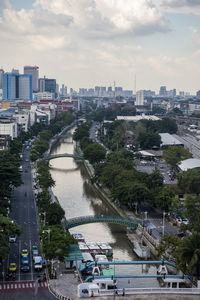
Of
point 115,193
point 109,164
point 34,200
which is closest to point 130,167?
point 109,164

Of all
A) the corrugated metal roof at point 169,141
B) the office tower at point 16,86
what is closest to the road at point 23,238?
the corrugated metal roof at point 169,141

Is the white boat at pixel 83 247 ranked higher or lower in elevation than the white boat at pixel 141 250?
higher

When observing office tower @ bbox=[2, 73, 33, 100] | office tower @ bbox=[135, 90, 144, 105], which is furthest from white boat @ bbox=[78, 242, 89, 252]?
office tower @ bbox=[135, 90, 144, 105]

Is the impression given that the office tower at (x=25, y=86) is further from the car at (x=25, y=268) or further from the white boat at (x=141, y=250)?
the car at (x=25, y=268)

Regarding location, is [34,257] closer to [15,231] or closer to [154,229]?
[15,231]

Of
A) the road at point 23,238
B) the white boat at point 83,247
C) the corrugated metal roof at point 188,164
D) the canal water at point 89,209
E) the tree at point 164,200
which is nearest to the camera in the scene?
the road at point 23,238

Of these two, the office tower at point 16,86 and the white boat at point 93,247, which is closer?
the white boat at point 93,247

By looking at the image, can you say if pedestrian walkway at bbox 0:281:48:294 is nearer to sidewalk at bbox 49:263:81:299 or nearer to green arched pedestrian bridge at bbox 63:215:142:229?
sidewalk at bbox 49:263:81:299

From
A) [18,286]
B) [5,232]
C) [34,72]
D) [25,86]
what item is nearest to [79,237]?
[5,232]
